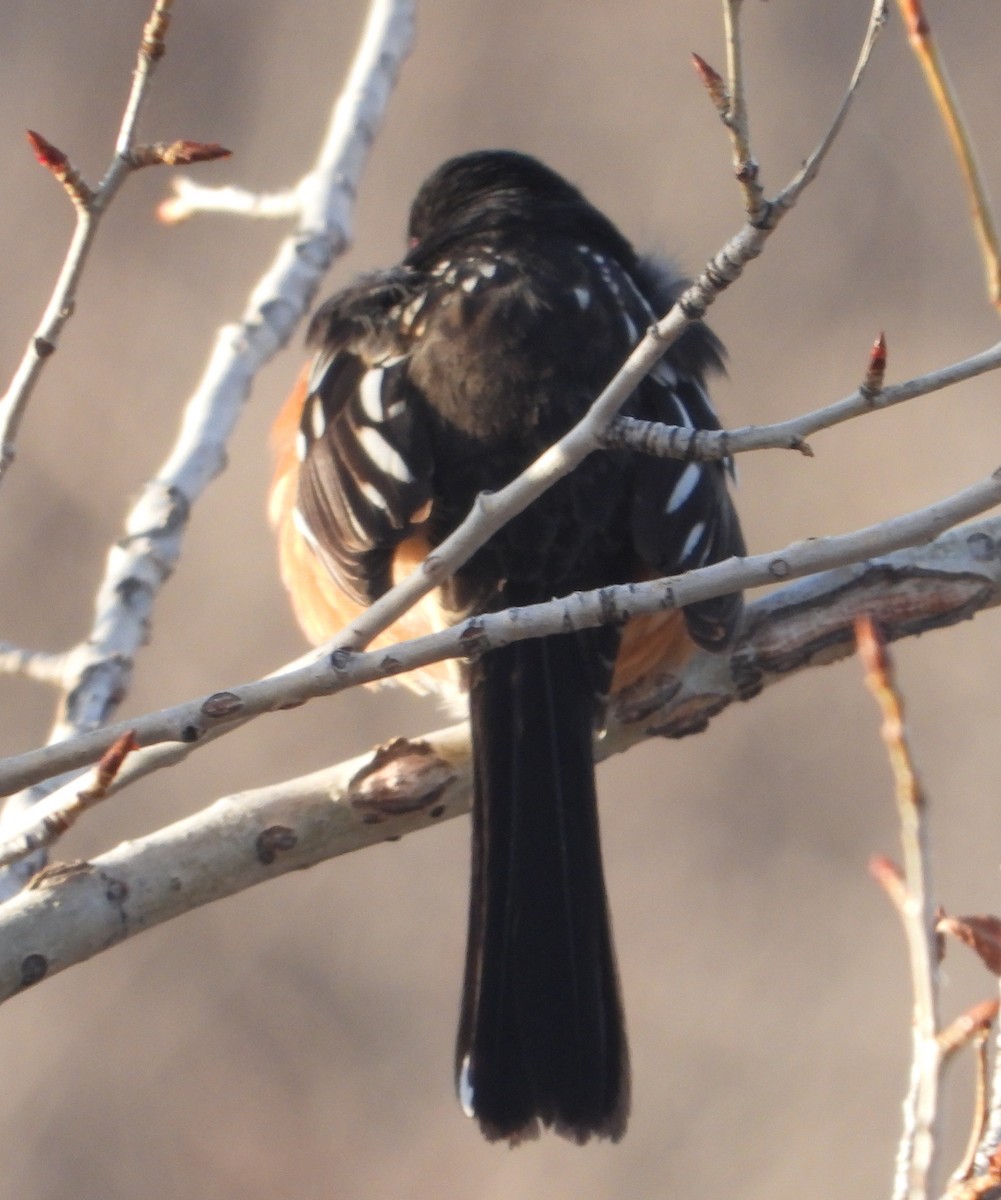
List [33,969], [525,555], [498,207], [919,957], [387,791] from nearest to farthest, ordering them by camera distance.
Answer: [919,957] → [33,969] → [387,791] → [525,555] → [498,207]

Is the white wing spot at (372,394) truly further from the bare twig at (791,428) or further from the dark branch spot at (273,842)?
the bare twig at (791,428)

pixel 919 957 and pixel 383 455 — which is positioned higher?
pixel 383 455

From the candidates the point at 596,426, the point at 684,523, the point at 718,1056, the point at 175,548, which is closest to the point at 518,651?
the point at 684,523

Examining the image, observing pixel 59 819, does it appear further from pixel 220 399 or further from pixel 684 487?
pixel 220 399

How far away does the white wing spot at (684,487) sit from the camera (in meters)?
2.50

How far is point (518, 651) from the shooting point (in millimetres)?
2451

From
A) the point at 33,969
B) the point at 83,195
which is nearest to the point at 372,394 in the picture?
the point at 83,195

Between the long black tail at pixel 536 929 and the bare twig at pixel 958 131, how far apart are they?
3.53 ft

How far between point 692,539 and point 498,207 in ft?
3.40

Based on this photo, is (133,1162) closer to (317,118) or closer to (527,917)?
(527,917)

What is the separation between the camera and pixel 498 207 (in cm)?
325

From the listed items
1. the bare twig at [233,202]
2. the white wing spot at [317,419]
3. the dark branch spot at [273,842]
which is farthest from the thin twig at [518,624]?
the bare twig at [233,202]

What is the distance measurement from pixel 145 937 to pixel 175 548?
2.31m

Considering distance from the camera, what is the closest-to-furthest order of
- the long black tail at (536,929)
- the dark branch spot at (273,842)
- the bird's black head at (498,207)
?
the dark branch spot at (273,842)
the long black tail at (536,929)
the bird's black head at (498,207)
